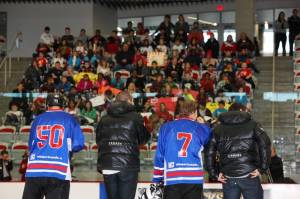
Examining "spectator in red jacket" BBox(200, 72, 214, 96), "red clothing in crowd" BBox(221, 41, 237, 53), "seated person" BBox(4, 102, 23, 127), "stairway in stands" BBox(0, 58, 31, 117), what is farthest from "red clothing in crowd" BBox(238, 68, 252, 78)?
"stairway in stands" BBox(0, 58, 31, 117)

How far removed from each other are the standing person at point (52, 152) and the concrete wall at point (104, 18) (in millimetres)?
17579

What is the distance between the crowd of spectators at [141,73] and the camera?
13.8 m

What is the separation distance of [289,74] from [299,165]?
3131mm

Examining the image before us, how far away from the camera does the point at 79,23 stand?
952 inches

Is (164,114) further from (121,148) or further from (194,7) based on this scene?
(194,7)

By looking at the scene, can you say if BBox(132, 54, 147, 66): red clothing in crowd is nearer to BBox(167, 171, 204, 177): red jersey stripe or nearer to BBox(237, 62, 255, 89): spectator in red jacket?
BBox(237, 62, 255, 89): spectator in red jacket

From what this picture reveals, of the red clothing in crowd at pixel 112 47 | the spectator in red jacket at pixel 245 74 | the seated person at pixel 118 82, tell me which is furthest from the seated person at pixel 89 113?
the red clothing in crowd at pixel 112 47

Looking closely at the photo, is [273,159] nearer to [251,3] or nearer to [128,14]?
[251,3]

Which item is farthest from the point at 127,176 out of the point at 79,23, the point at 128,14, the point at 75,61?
the point at 128,14

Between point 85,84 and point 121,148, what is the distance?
329 inches

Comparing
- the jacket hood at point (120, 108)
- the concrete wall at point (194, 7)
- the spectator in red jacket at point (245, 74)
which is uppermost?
the concrete wall at point (194, 7)

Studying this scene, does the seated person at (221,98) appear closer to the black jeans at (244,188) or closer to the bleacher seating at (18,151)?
the bleacher seating at (18,151)

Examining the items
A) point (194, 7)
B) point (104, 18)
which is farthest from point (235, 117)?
point (194, 7)

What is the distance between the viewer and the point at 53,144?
6.63 metres
